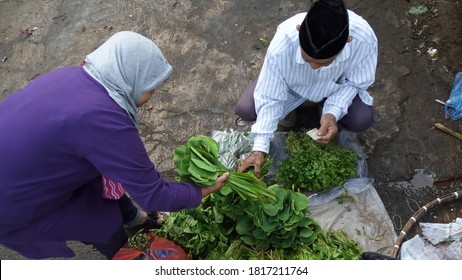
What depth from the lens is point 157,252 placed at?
279cm

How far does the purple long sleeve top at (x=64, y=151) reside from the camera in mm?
1955

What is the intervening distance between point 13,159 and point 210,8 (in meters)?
3.20

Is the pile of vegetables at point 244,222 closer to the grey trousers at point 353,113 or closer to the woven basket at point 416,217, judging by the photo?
the woven basket at point 416,217

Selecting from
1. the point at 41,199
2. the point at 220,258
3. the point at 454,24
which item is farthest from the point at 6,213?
the point at 454,24

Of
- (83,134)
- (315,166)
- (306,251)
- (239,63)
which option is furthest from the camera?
(239,63)

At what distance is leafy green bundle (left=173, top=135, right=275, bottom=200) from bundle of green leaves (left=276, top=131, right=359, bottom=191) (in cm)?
36

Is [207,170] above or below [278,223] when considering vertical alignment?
above

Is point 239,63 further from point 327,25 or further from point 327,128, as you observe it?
point 327,25

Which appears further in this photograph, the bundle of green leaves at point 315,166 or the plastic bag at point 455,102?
the plastic bag at point 455,102

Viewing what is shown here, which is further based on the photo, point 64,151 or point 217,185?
point 217,185

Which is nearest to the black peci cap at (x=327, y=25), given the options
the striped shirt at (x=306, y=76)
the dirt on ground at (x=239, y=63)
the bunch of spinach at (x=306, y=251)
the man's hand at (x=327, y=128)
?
the striped shirt at (x=306, y=76)

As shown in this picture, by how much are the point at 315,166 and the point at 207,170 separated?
835mm

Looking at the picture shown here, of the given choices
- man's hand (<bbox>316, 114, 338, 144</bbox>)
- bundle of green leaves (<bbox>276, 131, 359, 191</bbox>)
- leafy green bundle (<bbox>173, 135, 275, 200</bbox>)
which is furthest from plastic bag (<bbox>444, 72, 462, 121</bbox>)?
leafy green bundle (<bbox>173, 135, 275, 200</bbox>)

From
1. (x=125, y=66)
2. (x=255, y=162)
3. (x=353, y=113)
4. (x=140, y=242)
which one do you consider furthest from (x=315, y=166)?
(x=125, y=66)
